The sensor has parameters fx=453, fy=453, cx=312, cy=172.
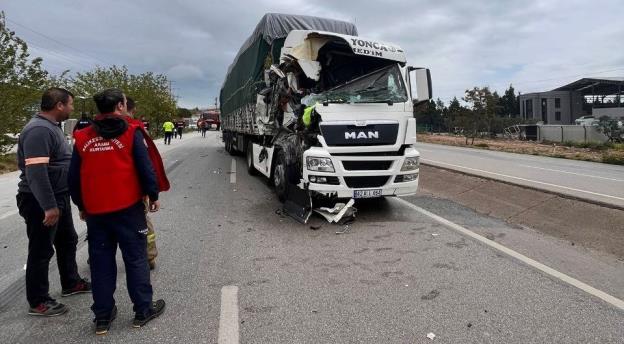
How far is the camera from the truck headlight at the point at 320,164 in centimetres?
645

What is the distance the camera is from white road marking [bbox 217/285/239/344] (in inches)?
128

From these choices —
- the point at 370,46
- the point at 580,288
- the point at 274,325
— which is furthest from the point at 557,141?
the point at 274,325

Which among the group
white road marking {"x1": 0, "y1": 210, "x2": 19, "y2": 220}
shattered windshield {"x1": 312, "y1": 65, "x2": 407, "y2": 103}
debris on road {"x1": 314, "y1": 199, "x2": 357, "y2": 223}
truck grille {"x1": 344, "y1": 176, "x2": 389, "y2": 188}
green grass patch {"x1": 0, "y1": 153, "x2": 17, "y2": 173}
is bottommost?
debris on road {"x1": 314, "y1": 199, "x2": 357, "y2": 223}

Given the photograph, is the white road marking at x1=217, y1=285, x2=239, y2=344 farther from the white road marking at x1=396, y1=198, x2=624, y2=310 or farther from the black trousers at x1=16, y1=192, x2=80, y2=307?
the white road marking at x1=396, y1=198, x2=624, y2=310

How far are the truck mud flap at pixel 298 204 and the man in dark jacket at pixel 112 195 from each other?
133 inches

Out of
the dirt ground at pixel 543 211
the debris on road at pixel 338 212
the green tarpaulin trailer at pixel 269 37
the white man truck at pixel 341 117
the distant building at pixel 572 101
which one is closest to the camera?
the dirt ground at pixel 543 211

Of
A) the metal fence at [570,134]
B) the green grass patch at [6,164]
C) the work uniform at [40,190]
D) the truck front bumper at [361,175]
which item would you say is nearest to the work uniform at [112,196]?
the work uniform at [40,190]

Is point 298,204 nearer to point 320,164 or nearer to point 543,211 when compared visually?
point 320,164

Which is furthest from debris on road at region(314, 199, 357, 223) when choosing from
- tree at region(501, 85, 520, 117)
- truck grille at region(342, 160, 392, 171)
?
tree at region(501, 85, 520, 117)

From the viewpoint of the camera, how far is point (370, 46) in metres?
7.50

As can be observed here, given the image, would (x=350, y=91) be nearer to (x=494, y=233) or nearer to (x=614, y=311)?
(x=494, y=233)

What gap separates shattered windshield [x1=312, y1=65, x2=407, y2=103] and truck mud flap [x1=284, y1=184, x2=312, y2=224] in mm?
1445

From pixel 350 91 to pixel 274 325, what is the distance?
4503mm

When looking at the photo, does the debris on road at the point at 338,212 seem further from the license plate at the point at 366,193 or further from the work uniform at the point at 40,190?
the work uniform at the point at 40,190
